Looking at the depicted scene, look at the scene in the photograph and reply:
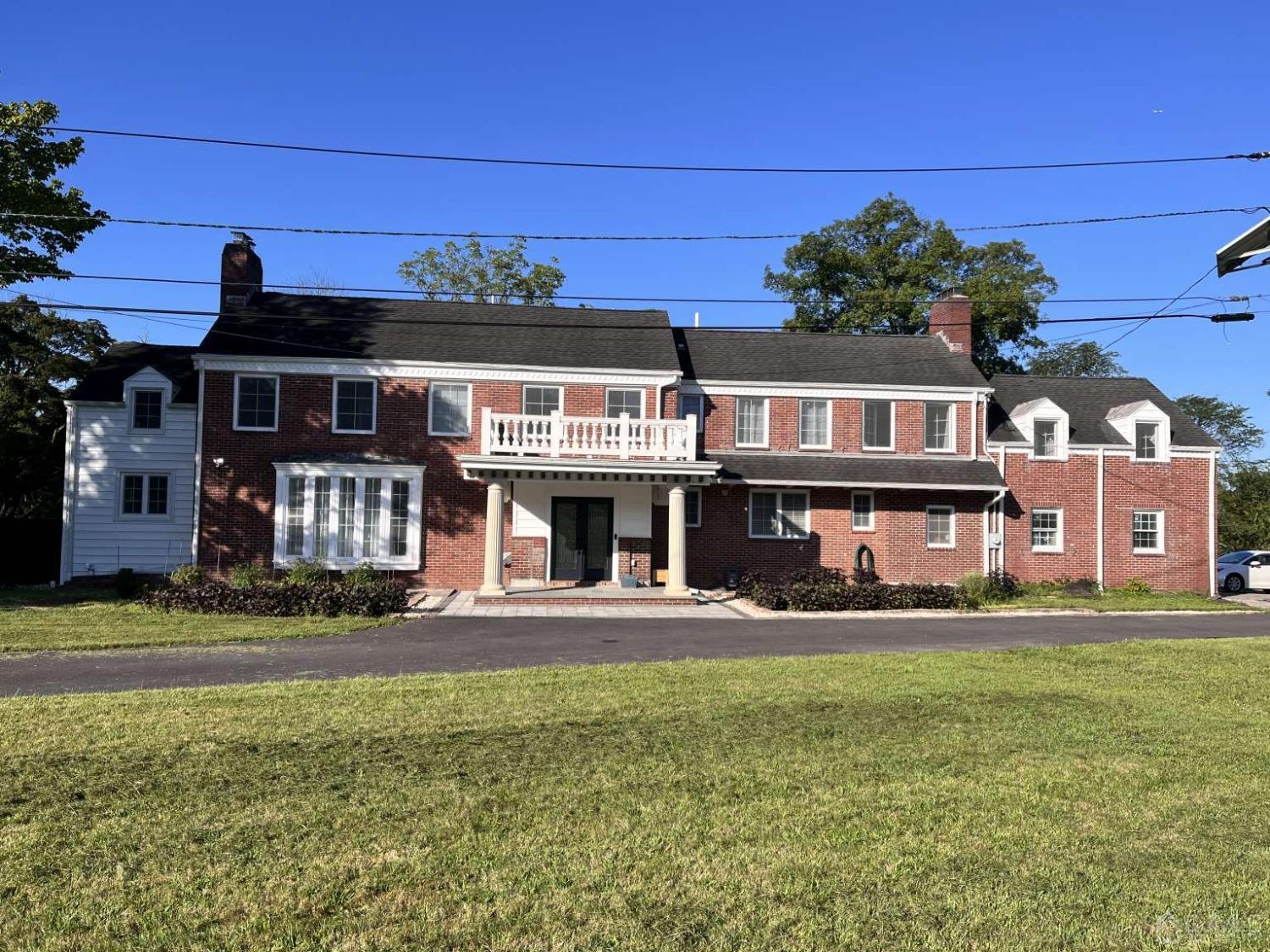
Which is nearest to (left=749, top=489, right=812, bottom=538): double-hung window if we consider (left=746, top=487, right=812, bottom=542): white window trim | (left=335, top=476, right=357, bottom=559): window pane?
(left=746, top=487, right=812, bottom=542): white window trim

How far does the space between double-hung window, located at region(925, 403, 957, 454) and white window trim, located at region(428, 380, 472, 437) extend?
498 inches

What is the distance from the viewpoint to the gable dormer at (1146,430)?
2623 centimetres

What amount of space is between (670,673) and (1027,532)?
18469mm

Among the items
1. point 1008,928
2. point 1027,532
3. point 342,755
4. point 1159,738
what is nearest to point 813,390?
point 1027,532

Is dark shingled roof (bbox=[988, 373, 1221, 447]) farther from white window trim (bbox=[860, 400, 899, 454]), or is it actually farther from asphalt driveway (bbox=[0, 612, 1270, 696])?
asphalt driveway (bbox=[0, 612, 1270, 696])

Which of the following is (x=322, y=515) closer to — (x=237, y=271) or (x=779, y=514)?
(x=237, y=271)

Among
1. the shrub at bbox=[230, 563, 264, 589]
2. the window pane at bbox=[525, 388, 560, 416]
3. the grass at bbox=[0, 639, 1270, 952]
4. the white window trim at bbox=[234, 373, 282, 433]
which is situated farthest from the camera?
the window pane at bbox=[525, 388, 560, 416]

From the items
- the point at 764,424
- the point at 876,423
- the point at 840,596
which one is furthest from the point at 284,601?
the point at 876,423

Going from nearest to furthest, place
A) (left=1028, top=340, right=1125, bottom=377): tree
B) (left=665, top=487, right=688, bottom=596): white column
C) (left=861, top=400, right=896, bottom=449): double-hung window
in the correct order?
(left=665, top=487, right=688, bottom=596): white column
(left=861, top=400, right=896, bottom=449): double-hung window
(left=1028, top=340, right=1125, bottom=377): tree

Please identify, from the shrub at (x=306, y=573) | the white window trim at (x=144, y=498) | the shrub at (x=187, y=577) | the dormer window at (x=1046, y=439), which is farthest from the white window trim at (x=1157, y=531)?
the white window trim at (x=144, y=498)

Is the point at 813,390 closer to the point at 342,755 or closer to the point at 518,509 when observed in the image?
the point at 518,509

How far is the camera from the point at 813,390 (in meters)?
25.7

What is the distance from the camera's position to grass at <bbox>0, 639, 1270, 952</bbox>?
3949 millimetres

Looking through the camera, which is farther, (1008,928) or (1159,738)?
(1159,738)
